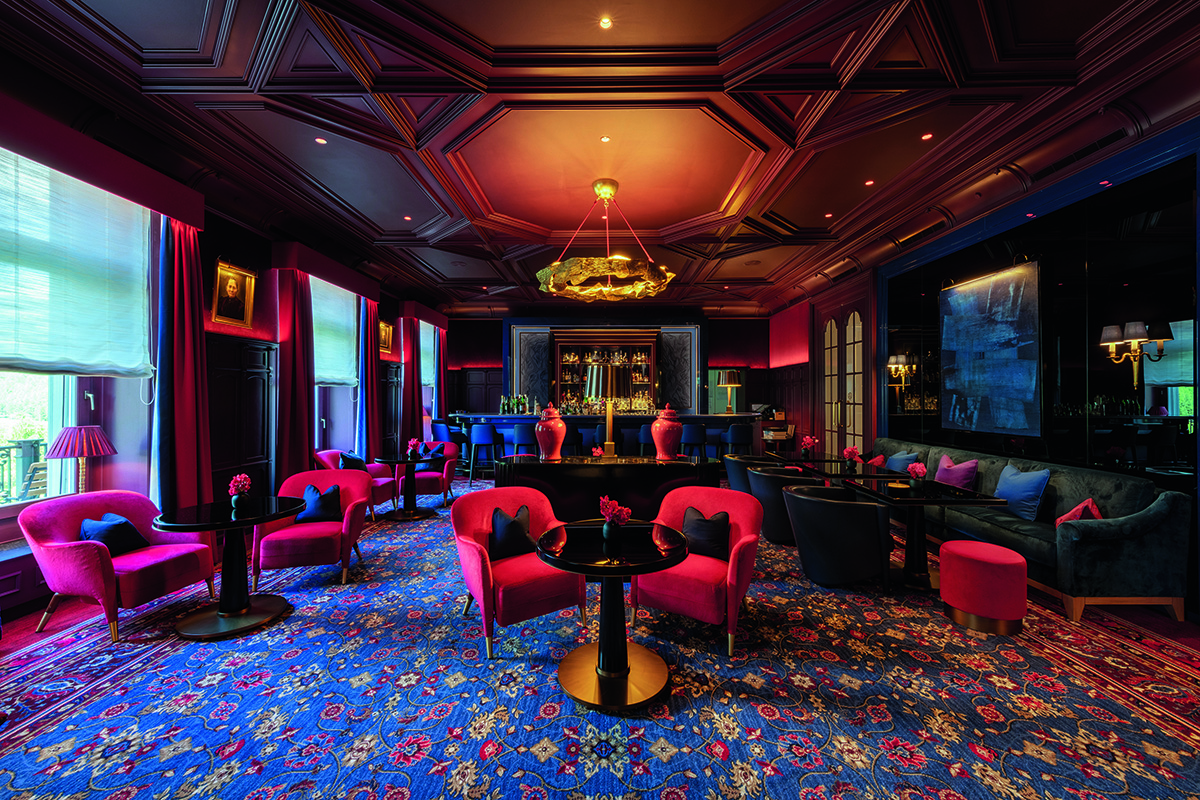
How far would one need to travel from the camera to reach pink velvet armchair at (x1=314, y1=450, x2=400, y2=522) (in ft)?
20.0

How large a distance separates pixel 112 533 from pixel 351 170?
358 cm

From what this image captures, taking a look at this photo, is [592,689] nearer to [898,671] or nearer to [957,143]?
[898,671]

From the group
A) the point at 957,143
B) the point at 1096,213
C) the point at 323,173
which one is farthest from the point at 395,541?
the point at 1096,213

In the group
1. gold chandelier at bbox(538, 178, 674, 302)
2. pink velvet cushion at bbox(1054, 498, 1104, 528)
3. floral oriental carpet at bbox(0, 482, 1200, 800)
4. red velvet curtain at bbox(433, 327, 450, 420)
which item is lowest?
floral oriental carpet at bbox(0, 482, 1200, 800)

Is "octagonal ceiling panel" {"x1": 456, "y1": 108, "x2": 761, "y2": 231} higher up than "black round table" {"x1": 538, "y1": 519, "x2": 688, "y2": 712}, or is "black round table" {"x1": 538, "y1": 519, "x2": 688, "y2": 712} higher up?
"octagonal ceiling panel" {"x1": 456, "y1": 108, "x2": 761, "y2": 231}

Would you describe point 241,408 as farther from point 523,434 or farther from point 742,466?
point 742,466

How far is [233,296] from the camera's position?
4.90 metres

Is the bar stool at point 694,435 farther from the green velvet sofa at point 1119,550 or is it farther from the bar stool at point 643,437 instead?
the green velvet sofa at point 1119,550

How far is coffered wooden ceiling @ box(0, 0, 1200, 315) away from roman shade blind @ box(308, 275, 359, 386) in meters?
1.13

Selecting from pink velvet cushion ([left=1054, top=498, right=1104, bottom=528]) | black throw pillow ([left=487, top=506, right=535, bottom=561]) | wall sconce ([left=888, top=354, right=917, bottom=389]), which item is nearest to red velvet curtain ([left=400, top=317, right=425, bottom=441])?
black throw pillow ([left=487, top=506, right=535, bottom=561])

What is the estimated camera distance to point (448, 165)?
459cm

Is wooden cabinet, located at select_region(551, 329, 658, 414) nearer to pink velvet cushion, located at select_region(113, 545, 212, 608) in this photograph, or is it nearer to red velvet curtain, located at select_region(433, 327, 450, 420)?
red velvet curtain, located at select_region(433, 327, 450, 420)

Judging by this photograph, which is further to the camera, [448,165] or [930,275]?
[930,275]

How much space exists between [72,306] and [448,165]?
3055 millimetres
